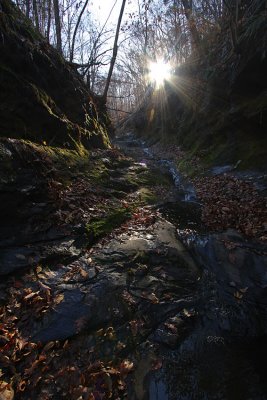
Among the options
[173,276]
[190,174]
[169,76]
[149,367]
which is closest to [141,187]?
[190,174]

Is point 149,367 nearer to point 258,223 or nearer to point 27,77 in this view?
point 258,223

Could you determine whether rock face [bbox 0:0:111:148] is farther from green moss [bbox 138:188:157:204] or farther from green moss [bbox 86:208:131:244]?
green moss [bbox 86:208:131:244]

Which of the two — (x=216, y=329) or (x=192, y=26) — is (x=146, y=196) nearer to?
(x=216, y=329)

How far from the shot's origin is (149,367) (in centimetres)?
396

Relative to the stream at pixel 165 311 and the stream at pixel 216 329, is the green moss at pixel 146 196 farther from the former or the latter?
the stream at pixel 216 329

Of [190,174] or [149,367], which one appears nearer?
[149,367]

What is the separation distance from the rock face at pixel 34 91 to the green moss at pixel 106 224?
9.95 feet

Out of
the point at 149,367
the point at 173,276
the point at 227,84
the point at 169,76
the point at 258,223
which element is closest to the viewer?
the point at 149,367

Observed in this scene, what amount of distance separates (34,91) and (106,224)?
15.6 feet

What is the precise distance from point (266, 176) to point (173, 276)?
4061 mm

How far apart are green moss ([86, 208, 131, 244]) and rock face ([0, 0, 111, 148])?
9.95 ft

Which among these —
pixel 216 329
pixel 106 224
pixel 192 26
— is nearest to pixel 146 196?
pixel 106 224

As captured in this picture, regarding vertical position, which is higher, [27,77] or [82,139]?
[27,77]

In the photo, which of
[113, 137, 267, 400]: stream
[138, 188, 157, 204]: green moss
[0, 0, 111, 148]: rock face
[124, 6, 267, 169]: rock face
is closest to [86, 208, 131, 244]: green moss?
[138, 188, 157, 204]: green moss
